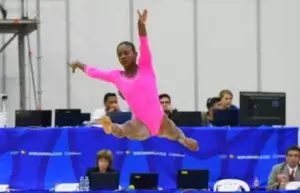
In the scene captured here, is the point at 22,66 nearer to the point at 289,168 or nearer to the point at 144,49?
the point at 289,168

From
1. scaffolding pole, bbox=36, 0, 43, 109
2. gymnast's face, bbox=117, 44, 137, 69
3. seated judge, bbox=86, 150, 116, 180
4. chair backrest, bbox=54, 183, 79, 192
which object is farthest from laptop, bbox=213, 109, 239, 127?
gymnast's face, bbox=117, 44, 137, 69

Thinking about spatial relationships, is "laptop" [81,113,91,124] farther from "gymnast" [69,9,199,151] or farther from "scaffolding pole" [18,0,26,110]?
"gymnast" [69,9,199,151]

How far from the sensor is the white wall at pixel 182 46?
1450cm

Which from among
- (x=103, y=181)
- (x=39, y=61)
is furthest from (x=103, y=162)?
(x=39, y=61)

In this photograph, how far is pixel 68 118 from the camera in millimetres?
11562

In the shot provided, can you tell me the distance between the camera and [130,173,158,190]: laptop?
963cm

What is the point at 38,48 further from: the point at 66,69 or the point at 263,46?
the point at 263,46

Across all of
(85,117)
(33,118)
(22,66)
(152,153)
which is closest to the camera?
(152,153)

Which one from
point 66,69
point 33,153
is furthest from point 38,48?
point 33,153

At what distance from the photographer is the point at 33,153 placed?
37.0ft

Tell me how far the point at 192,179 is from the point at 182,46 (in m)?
5.50

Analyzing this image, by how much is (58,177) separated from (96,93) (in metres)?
3.56

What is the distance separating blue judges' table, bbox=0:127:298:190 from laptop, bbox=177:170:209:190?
1.55 m

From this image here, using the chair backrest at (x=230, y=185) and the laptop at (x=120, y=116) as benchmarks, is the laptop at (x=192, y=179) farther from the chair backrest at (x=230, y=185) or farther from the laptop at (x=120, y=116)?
the laptop at (x=120, y=116)
